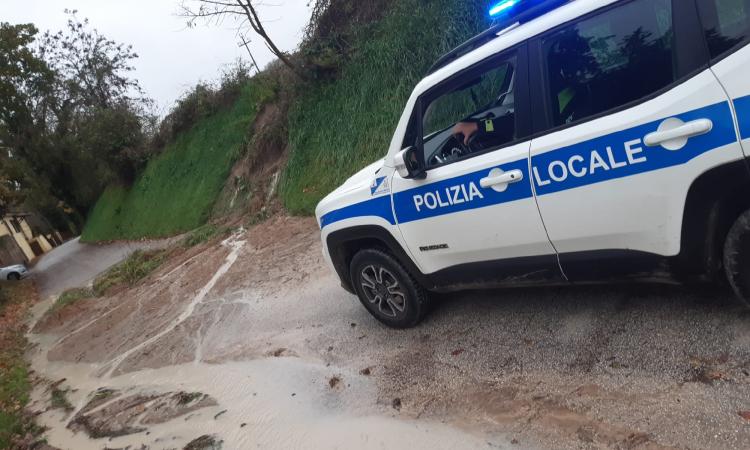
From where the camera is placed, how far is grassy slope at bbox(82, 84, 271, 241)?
1770 centimetres

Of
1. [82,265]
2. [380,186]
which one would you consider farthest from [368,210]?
[82,265]

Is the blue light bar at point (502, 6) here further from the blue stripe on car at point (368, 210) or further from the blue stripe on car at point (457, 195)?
the blue stripe on car at point (368, 210)

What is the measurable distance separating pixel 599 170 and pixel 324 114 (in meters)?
10.4

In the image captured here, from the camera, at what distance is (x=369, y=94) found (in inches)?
445

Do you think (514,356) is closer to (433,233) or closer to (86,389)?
(433,233)

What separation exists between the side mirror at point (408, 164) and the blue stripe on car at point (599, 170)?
0.40 ft

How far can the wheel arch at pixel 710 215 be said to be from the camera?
2.47 meters

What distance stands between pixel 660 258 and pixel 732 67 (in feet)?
3.31

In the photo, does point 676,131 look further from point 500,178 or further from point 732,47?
point 500,178

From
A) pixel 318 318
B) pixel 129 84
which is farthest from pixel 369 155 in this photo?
pixel 129 84

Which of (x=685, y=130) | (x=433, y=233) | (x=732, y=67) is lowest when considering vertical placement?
(x=433, y=233)

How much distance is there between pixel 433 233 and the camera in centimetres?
380

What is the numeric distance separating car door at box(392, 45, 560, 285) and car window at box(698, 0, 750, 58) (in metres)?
0.96

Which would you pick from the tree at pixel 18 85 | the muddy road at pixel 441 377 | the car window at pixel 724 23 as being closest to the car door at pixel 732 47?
the car window at pixel 724 23
